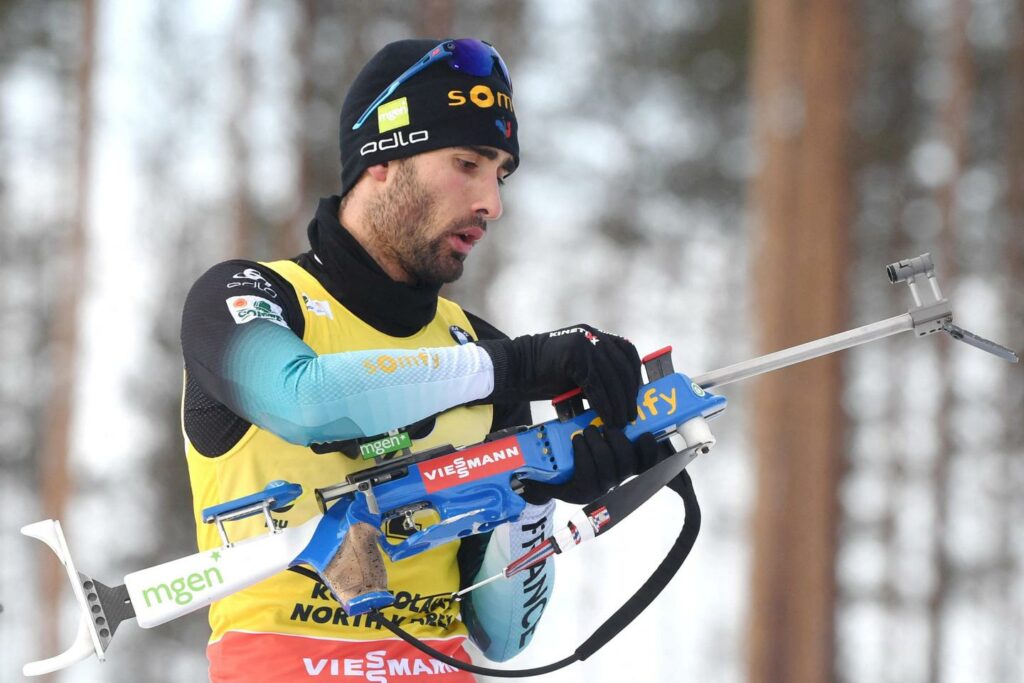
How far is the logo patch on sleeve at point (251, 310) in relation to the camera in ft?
7.09

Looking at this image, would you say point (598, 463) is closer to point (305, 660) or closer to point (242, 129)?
point (305, 660)

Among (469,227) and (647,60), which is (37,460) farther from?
(469,227)

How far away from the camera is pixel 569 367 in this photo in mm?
2230

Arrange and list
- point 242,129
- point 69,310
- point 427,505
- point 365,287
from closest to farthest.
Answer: point 427,505
point 365,287
point 242,129
point 69,310

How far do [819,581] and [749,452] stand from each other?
49.6 inches

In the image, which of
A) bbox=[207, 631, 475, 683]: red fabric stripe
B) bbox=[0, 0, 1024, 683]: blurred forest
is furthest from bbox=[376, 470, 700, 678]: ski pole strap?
bbox=[0, 0, 1024, 683]: blurred forest

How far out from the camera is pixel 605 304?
43.4 ft

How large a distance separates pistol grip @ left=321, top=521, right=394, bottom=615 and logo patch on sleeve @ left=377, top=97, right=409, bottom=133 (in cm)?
89

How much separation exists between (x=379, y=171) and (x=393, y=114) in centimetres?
13

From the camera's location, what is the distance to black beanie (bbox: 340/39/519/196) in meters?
2.61

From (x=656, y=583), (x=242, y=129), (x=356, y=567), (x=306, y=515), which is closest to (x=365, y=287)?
(x=306, y=515)

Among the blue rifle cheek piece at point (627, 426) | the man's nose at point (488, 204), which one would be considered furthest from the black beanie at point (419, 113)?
the blue rifle cheek piece at point (627, 426)

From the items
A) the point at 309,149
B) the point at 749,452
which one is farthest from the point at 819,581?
the point at 309,149

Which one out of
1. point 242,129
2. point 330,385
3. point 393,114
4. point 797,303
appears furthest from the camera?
point 242,129
